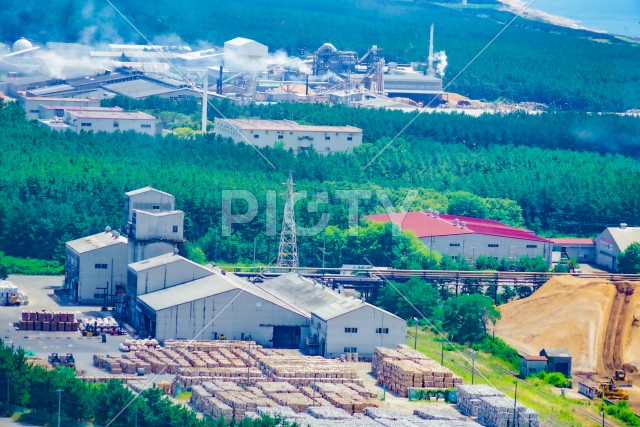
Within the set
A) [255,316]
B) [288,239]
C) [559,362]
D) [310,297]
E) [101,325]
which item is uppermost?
[288,239]

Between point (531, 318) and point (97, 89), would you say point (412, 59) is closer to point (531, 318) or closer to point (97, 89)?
point (97, 89)

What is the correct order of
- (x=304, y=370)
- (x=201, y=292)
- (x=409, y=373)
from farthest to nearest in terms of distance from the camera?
(x=201, y=292), (x=304, y=370), (x=409, y=373)

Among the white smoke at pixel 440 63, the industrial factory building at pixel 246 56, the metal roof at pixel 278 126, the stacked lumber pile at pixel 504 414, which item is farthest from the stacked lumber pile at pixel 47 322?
the white smoke at pixel 440 63

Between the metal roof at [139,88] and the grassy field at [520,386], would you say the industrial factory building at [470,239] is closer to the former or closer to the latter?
the grassy field at [520,386]

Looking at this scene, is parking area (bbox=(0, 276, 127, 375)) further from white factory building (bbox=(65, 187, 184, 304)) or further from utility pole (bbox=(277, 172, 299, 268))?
utility pole (bbox=(277, 172, 299, 268))

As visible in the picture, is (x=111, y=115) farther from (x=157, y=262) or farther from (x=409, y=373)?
(x=409, y=373)

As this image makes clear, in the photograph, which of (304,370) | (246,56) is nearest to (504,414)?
(304,370)

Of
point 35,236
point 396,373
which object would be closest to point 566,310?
point 396,373
